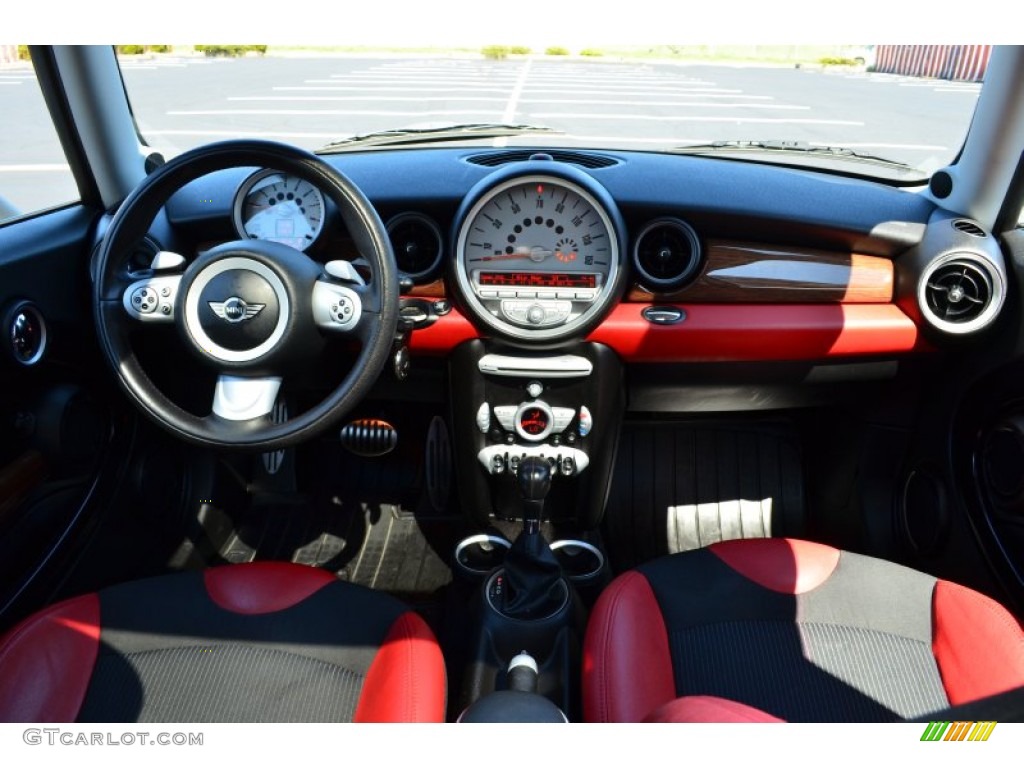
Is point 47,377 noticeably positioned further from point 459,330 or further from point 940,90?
point 940,90

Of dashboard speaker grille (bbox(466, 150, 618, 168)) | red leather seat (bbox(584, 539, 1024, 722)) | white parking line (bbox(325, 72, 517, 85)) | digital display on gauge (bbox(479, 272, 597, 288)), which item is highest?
dashboard speaker grille (bbox(466, 150, 618, 168))

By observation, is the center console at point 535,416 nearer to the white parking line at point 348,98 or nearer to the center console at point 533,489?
the center console at point 533,489

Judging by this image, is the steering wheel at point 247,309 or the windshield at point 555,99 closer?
the steering wheel at point 247,309

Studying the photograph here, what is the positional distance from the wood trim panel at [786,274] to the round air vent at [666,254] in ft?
0.13

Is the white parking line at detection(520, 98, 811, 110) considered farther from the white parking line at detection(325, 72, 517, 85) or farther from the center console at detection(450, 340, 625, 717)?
the center console at detection(450, 340, 625, 717)

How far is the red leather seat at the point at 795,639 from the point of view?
4.76 ft

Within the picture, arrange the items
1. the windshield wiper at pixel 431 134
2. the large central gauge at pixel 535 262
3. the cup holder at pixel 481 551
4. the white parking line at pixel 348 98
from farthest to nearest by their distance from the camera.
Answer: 1. the white parking line at pixel 348 98
2. the windshield wiper at pixel 431 134
3. the cup holder at pixel 481 551
4. the large central gauge at pixel 535 262

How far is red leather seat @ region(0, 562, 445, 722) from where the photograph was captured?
1.42m

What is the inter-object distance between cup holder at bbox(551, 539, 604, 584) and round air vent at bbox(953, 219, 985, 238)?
4.43ft

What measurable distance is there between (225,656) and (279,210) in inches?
45.6

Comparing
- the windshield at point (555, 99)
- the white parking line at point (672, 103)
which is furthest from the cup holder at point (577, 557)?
the white parking line at point (672, 103)

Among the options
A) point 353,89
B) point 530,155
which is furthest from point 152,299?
point 353,89

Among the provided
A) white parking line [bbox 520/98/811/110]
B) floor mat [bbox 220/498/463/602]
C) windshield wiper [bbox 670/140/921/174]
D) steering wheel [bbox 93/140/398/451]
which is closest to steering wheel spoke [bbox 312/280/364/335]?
steering wheel [bbox 93/140/398/451]

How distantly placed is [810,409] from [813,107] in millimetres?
5643
